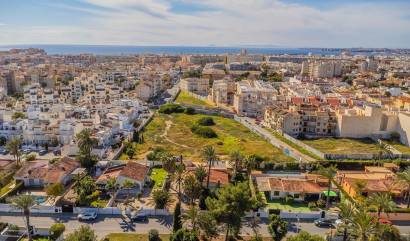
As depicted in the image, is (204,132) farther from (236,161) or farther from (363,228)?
(363,228)

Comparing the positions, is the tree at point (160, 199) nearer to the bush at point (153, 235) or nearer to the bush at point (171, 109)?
the bush at point (153, 235)

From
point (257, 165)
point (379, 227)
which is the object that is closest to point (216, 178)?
point (257, 165)

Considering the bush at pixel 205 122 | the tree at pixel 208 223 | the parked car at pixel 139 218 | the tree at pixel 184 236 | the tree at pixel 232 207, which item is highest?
the tree at pixel 232 207

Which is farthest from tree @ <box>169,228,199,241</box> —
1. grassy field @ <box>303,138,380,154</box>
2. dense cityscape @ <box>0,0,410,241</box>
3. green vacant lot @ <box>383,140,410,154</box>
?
green vacant lot @ <box>383,140,410,154</box>

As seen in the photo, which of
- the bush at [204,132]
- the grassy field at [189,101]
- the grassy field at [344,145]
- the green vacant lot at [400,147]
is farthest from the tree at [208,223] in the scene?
the grassy field at [189,101]

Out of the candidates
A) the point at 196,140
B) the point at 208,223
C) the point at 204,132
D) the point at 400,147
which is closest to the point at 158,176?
the point at 208,223

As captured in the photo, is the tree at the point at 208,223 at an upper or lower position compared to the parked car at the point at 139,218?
upper

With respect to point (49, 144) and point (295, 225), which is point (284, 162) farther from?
point (49, 144)
